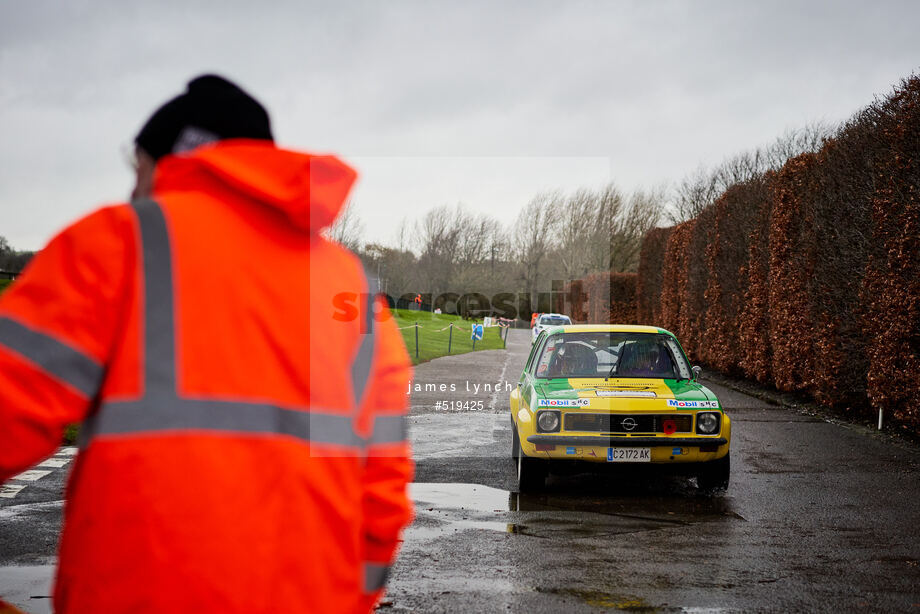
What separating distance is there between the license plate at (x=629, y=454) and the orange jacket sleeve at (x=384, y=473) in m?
6.60

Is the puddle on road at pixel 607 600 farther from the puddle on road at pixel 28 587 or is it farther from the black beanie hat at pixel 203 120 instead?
the black beanie hat at pixel 203 120

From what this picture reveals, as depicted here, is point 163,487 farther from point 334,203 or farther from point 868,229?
A: point 868,229

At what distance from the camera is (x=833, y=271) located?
14.8 meters

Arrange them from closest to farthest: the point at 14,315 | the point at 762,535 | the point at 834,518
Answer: the point at 14,315, the point at 762,535, the point at 834,518

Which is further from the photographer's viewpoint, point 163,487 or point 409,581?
point 409,581

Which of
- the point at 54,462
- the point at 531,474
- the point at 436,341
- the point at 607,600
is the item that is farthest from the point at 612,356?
the point at 436,341

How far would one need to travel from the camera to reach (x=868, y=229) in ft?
45.3

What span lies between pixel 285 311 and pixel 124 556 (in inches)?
21.6

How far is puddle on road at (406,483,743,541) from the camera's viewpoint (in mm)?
7324

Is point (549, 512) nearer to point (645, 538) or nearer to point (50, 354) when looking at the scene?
point (645, 538)

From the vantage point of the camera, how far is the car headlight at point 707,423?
8.63 m

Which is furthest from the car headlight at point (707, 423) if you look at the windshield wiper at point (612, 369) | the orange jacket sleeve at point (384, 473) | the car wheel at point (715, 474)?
the orange jacket sleeve at point (384, 473)

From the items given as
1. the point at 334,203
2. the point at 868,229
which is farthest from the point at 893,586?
the point at 868,229

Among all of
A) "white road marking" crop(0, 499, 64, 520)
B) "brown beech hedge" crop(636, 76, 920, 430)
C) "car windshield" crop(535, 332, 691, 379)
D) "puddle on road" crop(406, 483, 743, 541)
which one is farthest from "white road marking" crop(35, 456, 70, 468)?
"brown beech hedge" crop(636, 76, 920, 430)
